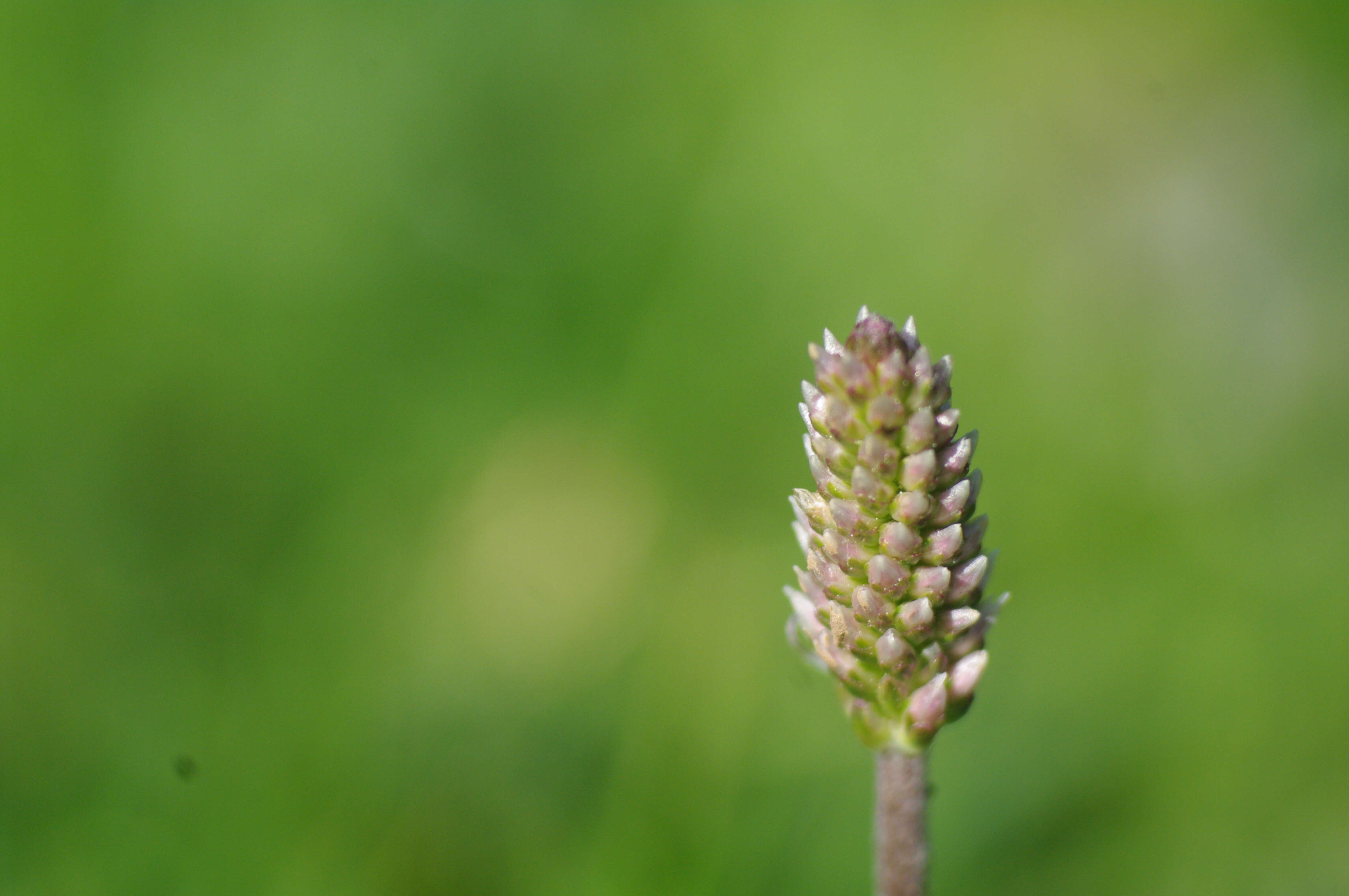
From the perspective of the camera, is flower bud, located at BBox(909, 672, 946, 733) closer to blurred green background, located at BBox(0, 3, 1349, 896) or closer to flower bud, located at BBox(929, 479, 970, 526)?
flower bud, located at BBox(929, 479, 970, 526)

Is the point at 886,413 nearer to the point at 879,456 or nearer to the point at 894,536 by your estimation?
the point at 879,456

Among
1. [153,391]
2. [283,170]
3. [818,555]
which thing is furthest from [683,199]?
[818,555]

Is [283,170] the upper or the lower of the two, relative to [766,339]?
lower

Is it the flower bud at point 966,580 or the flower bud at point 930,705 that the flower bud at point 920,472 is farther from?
the flower bud at point 930,705

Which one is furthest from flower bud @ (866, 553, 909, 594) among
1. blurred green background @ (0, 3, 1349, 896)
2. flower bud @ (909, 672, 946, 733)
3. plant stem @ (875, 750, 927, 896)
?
blurred green background @ (0, 3, 1349, 896)

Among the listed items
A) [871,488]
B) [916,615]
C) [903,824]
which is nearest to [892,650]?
[916,615]

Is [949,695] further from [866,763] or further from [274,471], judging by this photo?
[274,471]

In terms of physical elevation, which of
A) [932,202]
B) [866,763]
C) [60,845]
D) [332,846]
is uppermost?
[932,202]

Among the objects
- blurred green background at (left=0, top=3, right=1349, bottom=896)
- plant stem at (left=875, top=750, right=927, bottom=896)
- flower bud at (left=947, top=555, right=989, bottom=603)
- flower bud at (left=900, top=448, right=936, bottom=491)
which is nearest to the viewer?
flower bud at (left=900, top=448, right=936, bottom=491)
